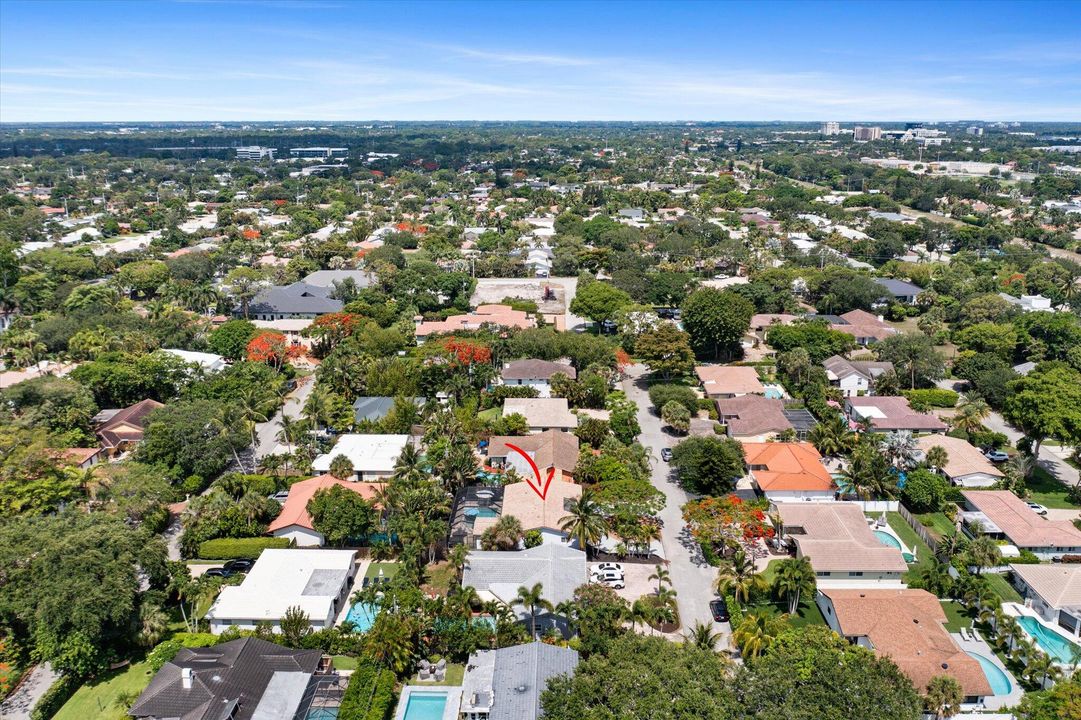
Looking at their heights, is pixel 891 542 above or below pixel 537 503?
below

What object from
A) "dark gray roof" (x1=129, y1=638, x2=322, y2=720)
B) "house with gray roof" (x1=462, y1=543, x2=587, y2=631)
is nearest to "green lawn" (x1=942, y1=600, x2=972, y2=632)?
"house with gray roof" (x1=462, y1=543, x2=587, y2=631)

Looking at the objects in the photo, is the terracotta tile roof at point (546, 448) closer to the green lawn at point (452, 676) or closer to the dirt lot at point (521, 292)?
the green lawn at point (452, 676)

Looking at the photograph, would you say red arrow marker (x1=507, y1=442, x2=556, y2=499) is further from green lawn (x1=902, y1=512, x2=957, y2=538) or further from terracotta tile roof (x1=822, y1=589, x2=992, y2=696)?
green lawn (x1=902, y1=512, x2=957, y2=538)

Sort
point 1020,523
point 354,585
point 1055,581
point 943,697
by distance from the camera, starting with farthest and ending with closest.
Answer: point 1020,523 → point 354,585 → point 1055,581 → point 943,697

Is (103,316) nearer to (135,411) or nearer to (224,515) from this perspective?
(135,411)

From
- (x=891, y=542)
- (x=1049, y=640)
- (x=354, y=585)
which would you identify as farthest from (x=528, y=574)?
(x=1049, y=640)

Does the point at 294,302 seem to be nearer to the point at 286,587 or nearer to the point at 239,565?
the point at 239,565

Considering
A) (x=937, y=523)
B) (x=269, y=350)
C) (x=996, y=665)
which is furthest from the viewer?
(x=269, y=350)
